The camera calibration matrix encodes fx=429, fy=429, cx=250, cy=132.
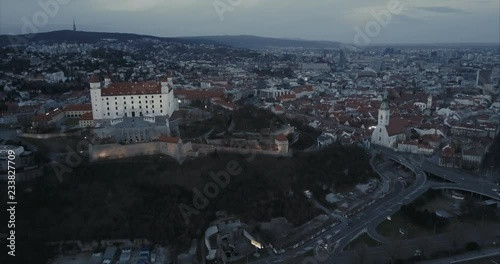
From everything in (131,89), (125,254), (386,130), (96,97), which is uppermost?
(131,89)

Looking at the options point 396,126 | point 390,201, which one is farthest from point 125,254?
point 396,126

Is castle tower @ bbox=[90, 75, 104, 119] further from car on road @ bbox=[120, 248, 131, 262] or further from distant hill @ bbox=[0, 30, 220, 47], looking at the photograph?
distant hill @ bbox=[0, 30, 220, 47]

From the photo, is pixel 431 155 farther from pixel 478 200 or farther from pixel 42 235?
pixel 42 235

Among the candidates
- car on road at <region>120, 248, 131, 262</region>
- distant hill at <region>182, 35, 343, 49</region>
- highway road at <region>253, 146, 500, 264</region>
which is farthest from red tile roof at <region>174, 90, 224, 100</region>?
distant hill at <region>182, 35, 343, 49</region>

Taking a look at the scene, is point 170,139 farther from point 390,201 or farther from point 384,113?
point 384,113

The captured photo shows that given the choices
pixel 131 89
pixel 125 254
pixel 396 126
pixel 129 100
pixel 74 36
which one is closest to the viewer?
pixel 125 254

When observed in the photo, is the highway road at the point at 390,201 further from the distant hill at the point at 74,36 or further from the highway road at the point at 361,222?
the distant hill at the point at 74,36

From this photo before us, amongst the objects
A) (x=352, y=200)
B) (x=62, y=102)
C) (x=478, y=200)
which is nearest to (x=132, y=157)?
(x=352, y=200)

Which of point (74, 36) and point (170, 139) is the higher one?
point (74, 36)
